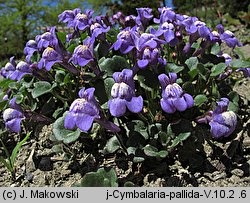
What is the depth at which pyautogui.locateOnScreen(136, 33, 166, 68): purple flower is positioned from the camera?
6.85 feet

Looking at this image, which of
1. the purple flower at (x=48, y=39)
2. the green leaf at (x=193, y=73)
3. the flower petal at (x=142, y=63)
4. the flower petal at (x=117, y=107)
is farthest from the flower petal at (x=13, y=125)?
the green leaf at (x=193, y=73)

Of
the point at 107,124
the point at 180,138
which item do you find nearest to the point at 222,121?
the point at 180,138

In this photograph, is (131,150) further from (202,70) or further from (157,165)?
(202,70)

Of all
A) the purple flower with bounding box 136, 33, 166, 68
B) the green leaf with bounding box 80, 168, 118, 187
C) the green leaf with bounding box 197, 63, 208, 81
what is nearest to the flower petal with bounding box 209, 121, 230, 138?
the green leaf with bounding box 197, 63, 208, 81

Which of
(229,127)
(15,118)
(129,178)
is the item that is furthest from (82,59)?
(229,127)

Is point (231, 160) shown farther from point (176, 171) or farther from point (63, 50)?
point (63, 50)

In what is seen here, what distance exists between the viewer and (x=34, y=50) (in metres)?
2.67

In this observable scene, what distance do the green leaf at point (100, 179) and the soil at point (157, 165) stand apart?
0.81ft

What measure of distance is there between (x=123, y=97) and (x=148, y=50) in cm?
31

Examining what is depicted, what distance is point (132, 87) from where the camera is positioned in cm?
204

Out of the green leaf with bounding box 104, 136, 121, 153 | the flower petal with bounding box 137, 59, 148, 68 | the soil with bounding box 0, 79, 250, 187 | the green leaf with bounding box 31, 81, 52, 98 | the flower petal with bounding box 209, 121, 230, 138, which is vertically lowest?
the soil with bounding box 0, 79, 250, 187

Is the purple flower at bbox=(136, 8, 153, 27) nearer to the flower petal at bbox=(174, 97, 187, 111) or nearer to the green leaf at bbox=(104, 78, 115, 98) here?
the green leaf at bbox=(104, 78, 115, 98)

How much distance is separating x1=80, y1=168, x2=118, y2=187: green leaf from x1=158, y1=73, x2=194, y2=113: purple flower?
0.43 meters

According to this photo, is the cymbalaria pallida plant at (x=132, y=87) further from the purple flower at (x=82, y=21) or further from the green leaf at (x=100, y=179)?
the green leaf at (x=100, y=179)
